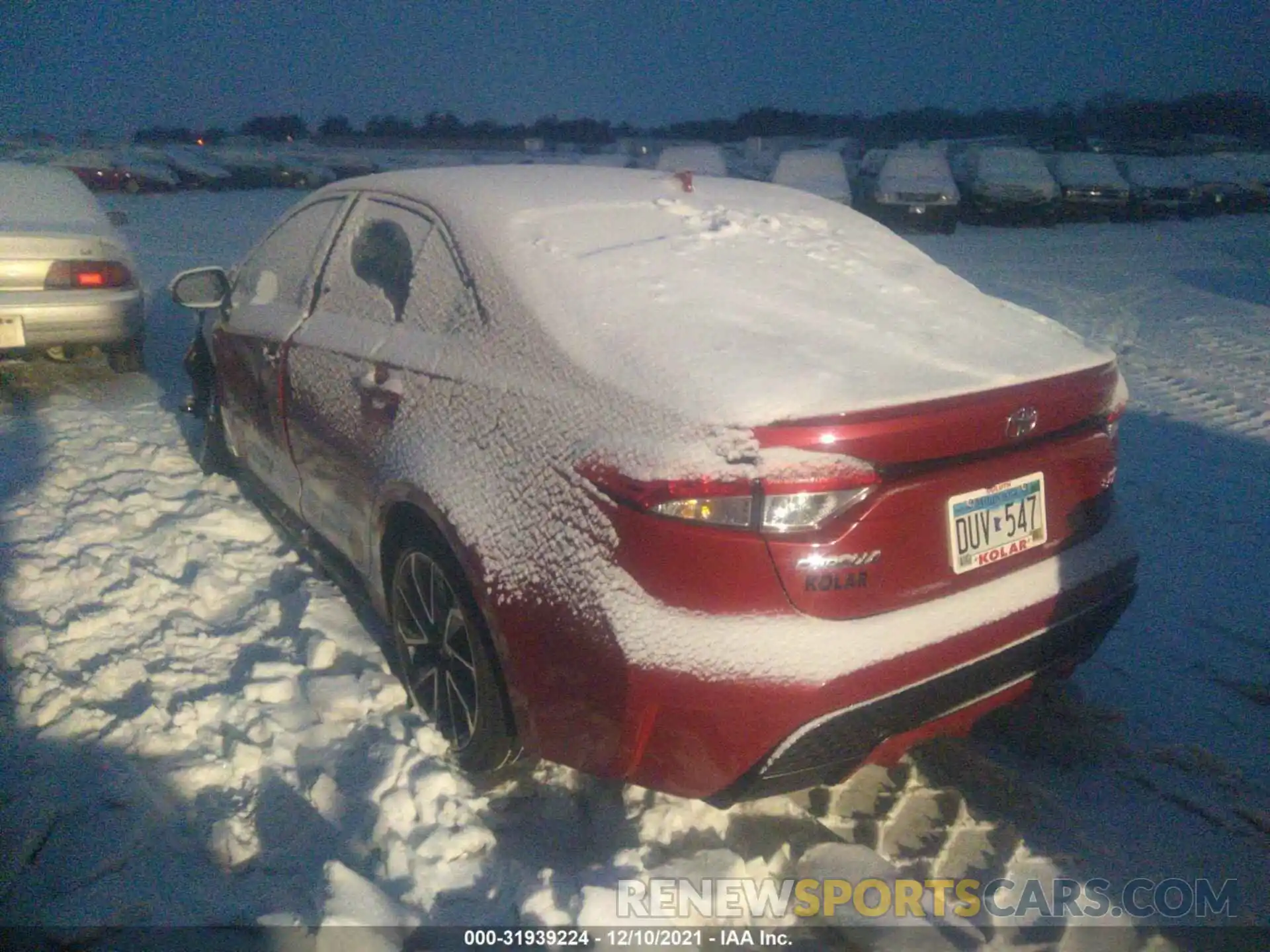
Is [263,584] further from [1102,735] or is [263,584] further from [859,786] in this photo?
[1102,735]

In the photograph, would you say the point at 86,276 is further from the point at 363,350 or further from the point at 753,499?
the point at 753,499

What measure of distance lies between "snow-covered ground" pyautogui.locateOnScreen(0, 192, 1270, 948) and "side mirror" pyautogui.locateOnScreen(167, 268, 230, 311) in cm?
96

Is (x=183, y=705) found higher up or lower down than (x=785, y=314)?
lower down

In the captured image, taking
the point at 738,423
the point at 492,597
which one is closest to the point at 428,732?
the point at 492,597

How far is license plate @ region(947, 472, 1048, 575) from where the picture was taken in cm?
197

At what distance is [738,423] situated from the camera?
1.74m

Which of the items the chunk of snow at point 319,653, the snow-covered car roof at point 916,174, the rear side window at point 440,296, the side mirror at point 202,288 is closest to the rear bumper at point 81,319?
the side mirror at point 202,288

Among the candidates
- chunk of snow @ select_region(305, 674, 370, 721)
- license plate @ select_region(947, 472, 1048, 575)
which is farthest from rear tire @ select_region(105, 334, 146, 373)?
license plate @ select_region(947, 472, 1048, 575)

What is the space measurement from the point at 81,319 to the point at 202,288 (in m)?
2.32

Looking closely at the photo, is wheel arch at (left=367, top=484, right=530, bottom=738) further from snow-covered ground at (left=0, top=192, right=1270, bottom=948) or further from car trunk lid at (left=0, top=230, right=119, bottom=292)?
car trunk lid at (left=0, top=230, right=119, bottom=292)

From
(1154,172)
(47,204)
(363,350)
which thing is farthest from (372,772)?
(1154,172)

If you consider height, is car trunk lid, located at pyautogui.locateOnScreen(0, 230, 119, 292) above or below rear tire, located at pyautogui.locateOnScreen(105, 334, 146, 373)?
above

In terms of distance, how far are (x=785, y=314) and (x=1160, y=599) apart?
236cm

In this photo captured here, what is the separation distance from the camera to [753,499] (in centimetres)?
176
